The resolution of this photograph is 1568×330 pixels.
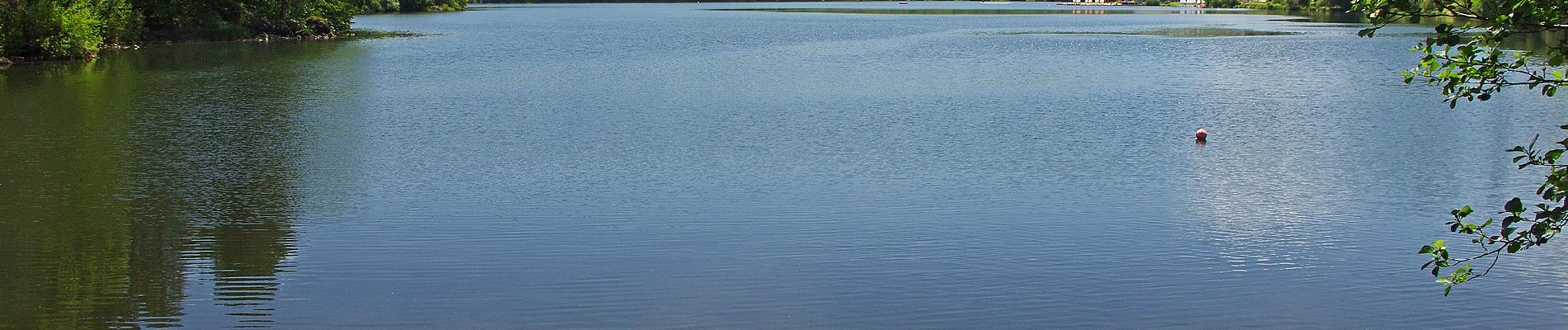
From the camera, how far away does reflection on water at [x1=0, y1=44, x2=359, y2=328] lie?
37.2 feet

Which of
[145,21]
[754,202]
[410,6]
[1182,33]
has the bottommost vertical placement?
[754,202]

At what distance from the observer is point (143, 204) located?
15742mm

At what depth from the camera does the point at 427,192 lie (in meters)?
16.6

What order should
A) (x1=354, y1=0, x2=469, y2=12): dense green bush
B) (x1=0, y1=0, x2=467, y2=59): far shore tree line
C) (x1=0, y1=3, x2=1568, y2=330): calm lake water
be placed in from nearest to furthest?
(x1=0, y1=3, x2=1568, y2=330): calm lake water, (x1=0, y1=0, x2=467, y2=59): far shore tree line, (x1=354, y1=0, x2=469, y2=12): dense green bush

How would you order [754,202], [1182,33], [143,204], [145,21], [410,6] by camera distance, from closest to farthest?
[143,204] → [754,202] → [145,21] → [1182,33] → [410,6]

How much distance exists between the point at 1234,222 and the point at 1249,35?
152ft

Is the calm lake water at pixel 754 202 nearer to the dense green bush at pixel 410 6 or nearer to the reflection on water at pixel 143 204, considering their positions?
the reflection on water at pixel 143 204

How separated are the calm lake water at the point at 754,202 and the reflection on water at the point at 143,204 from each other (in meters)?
0.06

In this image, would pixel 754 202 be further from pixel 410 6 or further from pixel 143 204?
pixel 410 6

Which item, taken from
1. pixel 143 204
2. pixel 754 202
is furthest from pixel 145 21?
pixel 754 202

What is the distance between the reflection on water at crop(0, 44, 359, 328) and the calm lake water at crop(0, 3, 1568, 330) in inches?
2.5

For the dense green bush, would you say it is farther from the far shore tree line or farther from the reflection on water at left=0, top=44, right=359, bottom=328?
the reflection on water at left=0, top=44, right=359, bottom=328

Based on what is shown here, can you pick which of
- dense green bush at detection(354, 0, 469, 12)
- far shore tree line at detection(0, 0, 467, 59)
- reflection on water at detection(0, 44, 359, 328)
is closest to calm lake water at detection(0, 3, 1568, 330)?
reflection on water at detection(0, 44, 359, 328)

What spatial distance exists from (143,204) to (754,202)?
6835mm
